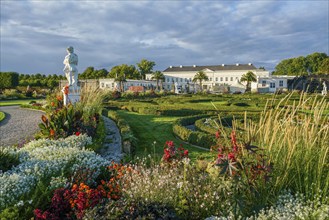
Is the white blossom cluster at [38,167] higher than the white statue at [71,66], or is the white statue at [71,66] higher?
the white statue at [71,66]

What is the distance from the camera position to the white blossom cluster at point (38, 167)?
3996 mm

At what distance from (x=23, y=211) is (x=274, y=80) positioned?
57188mm

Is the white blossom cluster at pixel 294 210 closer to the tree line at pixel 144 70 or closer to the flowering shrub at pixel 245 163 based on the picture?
the flowering shrub at pixel 245 163

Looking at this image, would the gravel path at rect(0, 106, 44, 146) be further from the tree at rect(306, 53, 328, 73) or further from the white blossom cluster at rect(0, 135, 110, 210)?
the tree at rect(306, 53, 328, 73)

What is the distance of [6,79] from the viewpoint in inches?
1852

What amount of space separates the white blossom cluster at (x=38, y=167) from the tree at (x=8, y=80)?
148 feet

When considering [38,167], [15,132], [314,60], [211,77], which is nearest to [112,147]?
[38,167]

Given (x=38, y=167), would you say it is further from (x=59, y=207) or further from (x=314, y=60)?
(x=314, y=60)

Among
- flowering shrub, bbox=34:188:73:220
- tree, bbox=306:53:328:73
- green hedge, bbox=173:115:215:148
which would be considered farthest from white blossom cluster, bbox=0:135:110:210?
tree, bbox=306:53:328:73

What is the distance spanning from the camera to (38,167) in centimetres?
493

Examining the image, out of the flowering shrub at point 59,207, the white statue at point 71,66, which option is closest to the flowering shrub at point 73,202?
the flowering shrub at point 59,207

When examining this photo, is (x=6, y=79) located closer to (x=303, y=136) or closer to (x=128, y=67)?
(x=128, y=67)

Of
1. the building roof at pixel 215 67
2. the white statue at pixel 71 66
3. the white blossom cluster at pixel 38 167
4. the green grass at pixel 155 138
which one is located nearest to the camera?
the white blossom cluster at pixel 38 167

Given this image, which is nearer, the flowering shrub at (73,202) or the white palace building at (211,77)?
the flowering shrub at (73,202)
